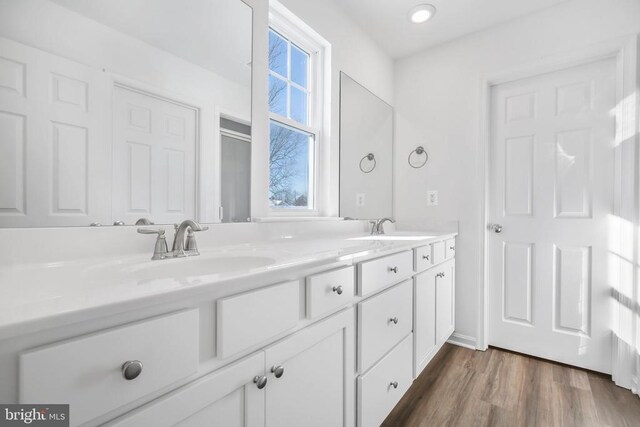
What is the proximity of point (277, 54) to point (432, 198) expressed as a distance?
1.60 meters

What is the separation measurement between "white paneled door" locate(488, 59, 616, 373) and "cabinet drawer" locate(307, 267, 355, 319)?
67.1 inches

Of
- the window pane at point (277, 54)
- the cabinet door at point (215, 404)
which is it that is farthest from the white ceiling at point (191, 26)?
the cabinet door at point (215, 404)

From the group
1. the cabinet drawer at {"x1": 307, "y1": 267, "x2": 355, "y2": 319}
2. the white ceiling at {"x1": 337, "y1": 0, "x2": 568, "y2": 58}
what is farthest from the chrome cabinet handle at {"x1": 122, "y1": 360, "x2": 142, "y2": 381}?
the white ceiling at {"x1": 337, "y1": 0, "x2": 568, "y2": 58}

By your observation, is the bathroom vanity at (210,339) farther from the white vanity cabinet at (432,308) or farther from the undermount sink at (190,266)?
the white vanity cabinet at (432,308)

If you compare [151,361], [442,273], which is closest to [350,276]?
[151,361]

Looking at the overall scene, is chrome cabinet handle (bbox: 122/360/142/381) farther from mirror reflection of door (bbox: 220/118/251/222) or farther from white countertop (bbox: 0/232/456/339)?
mirror reflection of door (bbox: 220/118/251/222)

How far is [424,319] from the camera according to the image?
5.36 feet

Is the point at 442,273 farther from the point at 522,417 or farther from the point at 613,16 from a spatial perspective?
the point at 613,16

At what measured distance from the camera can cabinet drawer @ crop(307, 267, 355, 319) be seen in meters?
0.84

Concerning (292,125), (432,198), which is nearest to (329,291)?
(292,125)

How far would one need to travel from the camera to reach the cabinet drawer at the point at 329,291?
84cm

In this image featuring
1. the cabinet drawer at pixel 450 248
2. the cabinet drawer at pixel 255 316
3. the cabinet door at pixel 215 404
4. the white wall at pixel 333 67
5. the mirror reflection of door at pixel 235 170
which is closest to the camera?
the cabinet door at pixel 215 404

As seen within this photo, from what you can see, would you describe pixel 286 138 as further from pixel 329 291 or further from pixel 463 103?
pixel 463 103

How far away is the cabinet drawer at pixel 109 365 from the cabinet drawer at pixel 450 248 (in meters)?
1.84
